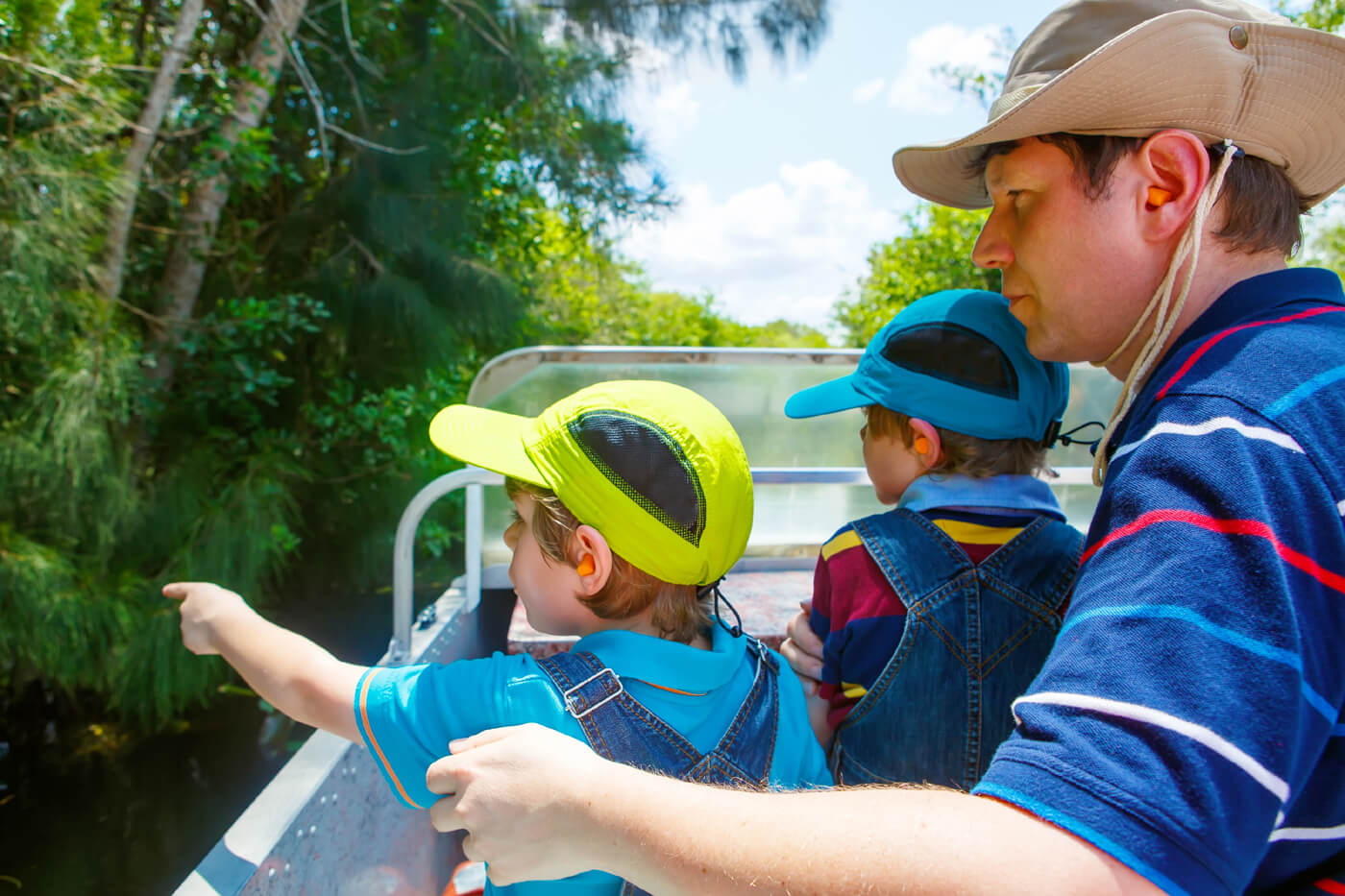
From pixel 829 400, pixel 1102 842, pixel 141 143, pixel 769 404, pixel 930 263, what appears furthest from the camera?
pixel 930 263

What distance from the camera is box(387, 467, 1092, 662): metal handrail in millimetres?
1952

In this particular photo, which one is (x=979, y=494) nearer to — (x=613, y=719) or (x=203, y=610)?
(x=613, y=719)

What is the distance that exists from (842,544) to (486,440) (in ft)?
2.03

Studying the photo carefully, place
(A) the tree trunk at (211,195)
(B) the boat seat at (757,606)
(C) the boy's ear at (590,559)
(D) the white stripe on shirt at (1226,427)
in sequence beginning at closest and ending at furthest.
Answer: (D) the white stripe on shirt at (1226,427) → (C) the boy's ear at (590,559) → (B) the boat seat at (757,606) → (A) the tree trunk at (211,195)

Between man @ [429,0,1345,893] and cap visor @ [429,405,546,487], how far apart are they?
0.46 meters

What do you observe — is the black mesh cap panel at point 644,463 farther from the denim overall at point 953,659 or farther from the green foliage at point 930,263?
the green foliage at point 930,263

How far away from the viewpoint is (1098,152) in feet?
3.06

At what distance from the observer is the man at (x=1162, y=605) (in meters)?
0.55

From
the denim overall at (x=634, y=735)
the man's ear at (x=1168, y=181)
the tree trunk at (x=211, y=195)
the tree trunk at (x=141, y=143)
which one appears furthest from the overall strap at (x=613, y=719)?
the tree trunk at (x=211, y=195)

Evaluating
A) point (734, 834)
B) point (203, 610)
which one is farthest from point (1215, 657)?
point (203, 610)

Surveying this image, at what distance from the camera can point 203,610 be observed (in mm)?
1190

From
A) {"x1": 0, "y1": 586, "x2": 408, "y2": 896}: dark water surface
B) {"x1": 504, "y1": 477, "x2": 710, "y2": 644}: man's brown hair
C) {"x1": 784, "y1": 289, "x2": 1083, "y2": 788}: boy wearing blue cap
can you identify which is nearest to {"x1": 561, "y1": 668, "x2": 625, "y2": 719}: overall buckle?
{"x1": 504, "y1": 477, "x2": 710, "y2": 644}: man's brown hair

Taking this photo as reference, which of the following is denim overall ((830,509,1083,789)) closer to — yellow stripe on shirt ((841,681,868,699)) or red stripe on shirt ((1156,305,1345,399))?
yellow stripe on shirt ((841,681,868,699))

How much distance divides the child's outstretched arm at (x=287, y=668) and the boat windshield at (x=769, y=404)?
153 centimetres
